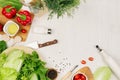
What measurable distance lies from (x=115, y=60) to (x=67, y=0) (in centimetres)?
41

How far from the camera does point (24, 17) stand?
6.02ft

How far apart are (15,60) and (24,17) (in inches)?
9.6

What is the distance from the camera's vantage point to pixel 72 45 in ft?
6.04

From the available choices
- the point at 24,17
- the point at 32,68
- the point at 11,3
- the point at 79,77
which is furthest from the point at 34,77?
the point at 11,3

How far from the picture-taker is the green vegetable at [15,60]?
175 centimetres

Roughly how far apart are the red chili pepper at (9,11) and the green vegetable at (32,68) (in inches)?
10.0

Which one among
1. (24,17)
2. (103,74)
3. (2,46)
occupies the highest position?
(24,17)

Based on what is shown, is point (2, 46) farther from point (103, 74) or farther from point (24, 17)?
point (103, 74)

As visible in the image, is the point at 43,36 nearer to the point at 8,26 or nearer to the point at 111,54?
the point at 8,26

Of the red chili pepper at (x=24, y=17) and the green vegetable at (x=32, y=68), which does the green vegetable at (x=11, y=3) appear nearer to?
the red chili pepper at (x=24, y=17)

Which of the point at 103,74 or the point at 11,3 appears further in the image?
the point at 11,3

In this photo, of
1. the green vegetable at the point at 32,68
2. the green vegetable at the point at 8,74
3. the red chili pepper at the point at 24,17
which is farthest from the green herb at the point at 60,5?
the green vegetable at the point at 8,74

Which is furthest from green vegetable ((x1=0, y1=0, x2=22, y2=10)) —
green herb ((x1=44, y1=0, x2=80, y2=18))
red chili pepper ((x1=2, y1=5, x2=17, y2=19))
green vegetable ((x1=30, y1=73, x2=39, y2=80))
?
green vegetable ((x1=30, y1=73, x2=39, y2=80))

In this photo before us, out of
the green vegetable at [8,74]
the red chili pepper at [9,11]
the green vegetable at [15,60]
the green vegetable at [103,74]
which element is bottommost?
the green vegetable at [103,74]
